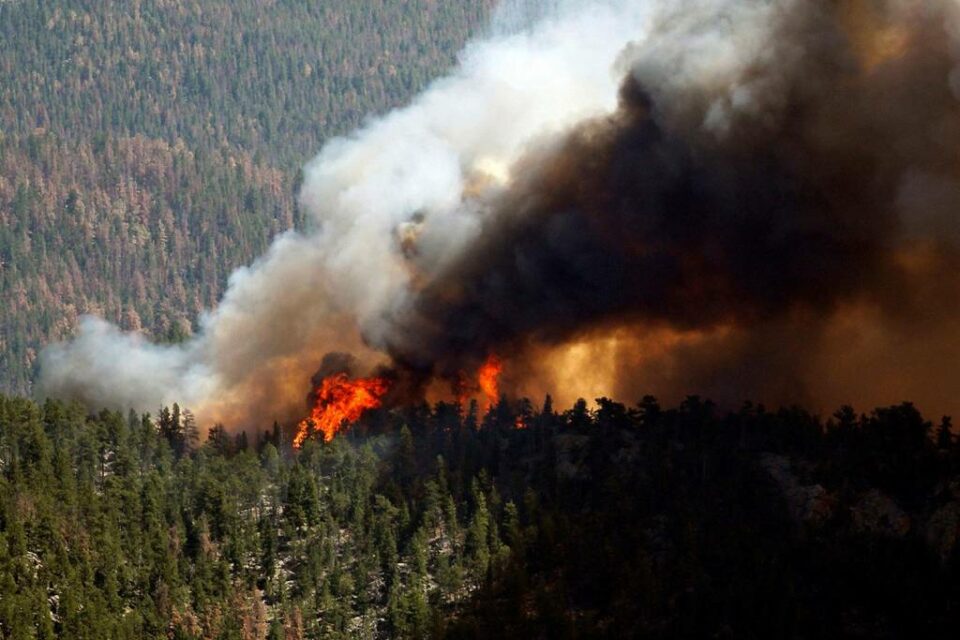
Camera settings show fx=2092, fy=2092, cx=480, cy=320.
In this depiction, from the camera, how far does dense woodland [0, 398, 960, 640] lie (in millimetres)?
169000

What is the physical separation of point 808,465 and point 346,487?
144 ft

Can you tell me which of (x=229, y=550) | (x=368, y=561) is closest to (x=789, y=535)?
(x=368, y=561)

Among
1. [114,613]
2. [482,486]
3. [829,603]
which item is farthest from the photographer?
[482,486]

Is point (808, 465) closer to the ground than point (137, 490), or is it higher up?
closer to the ground

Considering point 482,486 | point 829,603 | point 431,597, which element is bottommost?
point 829,603

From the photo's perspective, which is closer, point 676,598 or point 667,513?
point 676,598

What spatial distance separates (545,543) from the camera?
181 metres

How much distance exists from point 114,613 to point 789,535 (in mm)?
57777

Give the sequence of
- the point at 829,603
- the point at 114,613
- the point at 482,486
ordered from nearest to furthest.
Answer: the point at 829,603
the point at 114,613
the point at 482,486

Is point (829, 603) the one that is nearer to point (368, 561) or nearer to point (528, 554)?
point (528, 554)

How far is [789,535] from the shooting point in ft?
582

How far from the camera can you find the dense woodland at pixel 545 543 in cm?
16900

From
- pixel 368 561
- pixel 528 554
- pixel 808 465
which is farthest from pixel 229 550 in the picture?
pixel 808 465

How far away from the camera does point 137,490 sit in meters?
198
